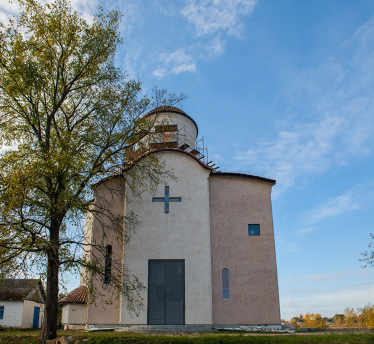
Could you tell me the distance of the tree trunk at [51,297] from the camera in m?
11.8

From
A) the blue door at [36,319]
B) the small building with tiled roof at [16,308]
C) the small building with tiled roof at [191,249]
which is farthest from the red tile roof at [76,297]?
the blue door at [36,319]

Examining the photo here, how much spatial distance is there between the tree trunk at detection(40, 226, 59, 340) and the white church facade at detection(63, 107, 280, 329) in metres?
3.86

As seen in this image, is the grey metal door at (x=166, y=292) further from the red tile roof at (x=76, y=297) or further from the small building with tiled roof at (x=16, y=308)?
the small building with tiled roof at (x=16, y=308)

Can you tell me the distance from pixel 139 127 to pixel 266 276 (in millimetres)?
9972

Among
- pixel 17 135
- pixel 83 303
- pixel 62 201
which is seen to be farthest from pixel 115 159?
pixel 83 303

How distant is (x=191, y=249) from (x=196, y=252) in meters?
0.29

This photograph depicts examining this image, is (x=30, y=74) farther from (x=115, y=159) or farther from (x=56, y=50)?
(x=115, y=159)

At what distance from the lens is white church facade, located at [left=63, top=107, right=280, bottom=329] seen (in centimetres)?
1641

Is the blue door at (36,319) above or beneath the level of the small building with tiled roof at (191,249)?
beneath

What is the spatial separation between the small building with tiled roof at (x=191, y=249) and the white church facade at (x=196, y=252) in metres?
0.05

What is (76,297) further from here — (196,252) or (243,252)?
(243,252)

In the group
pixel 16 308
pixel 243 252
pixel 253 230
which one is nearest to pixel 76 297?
pixel 243 252

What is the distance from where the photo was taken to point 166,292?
16.6 meters

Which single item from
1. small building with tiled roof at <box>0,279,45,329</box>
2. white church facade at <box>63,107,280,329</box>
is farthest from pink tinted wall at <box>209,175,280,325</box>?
small building with tiled roof at <box>0,279,45,329</box>
